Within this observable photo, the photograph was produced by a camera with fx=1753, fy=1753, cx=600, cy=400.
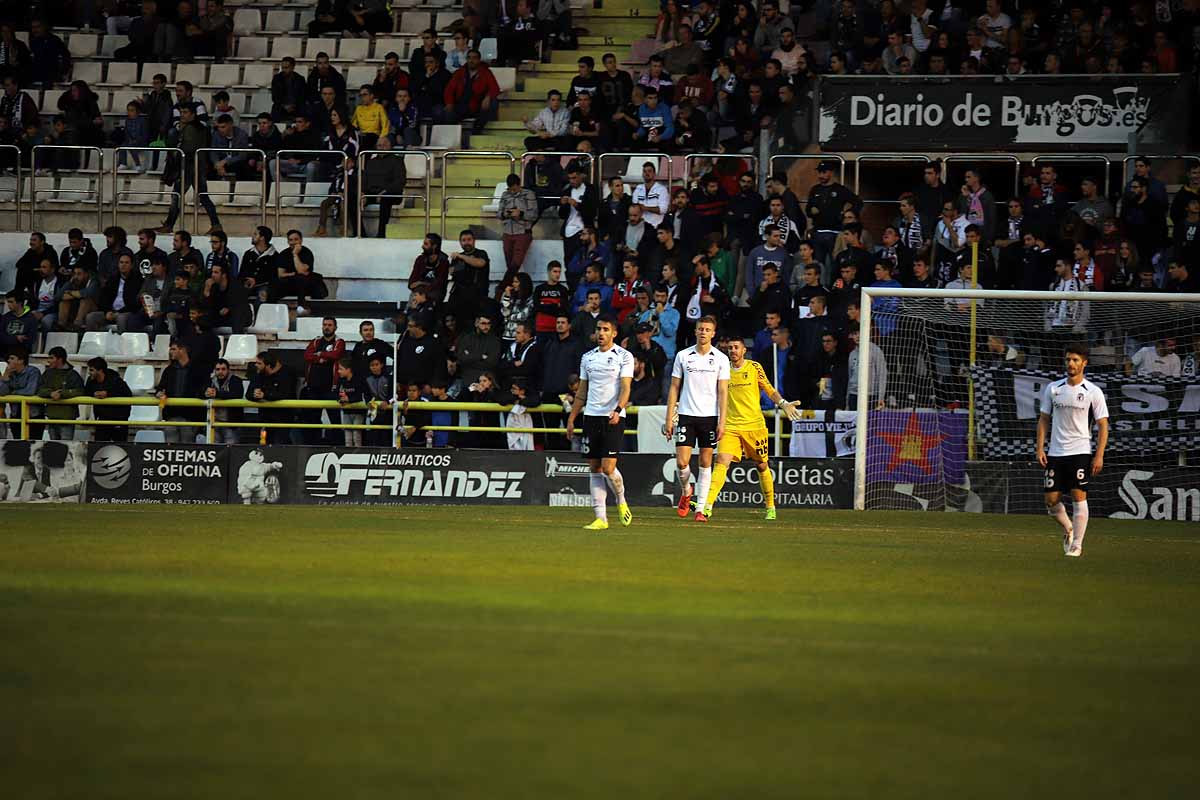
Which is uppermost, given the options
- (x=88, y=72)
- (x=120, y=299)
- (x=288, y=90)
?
(x=88, y=72)

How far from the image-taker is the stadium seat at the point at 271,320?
25703mm

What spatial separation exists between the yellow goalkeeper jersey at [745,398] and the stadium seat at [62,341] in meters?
11.6

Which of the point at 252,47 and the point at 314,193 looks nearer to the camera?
the point at 314,193

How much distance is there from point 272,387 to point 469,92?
7.38 m

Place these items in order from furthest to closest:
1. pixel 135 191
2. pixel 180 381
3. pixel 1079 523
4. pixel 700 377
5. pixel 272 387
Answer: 1. pixel 135 191
2. pixel 180 381
3. pixel 272 387
4. pixel 700 377
5. pixel 1079 523

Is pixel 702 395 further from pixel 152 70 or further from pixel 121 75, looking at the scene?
pixel 121 75

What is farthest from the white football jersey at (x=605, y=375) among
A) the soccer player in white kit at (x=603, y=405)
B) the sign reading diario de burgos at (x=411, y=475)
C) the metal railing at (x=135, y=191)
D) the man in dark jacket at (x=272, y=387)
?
the metal railing at (x=135, y=191)

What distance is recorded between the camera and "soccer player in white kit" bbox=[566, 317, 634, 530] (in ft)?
56.4

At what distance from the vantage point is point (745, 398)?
60.9 feet

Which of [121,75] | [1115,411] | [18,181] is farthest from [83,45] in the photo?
[1115,411]

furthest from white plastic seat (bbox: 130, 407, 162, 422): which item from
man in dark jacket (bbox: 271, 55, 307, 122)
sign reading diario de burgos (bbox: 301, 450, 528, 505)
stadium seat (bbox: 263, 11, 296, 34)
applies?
stadium seat (bbox: 263, 11, 296, 34)

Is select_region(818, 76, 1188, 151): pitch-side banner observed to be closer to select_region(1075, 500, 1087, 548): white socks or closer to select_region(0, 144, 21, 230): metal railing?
select_region(1075, 500, 1087, 548): white socks

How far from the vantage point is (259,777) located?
542 cm

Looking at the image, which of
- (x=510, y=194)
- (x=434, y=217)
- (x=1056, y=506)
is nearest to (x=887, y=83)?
(x=510, y=194)
